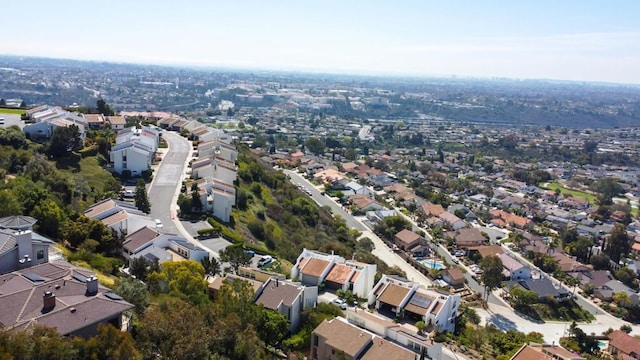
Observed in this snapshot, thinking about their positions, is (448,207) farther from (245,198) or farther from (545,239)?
(245,198)

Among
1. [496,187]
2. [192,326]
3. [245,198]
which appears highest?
[192,326]

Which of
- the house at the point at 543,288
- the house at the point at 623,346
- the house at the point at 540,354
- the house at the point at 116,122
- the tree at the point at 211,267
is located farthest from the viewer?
the house at the point at 116,122

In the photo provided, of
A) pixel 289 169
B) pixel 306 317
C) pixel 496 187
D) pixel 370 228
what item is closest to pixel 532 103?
pixel 496 187

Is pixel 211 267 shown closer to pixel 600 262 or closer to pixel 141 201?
pixel 141 201

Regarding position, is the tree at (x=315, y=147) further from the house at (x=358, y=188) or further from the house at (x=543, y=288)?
the house at (x=543, y=288)

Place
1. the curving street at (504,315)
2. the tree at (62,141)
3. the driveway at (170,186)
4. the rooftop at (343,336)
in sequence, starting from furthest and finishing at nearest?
the tree at (62,141)
the curving street at (504,315)
the driveway at (170,186)
the rooftop at (343,336)

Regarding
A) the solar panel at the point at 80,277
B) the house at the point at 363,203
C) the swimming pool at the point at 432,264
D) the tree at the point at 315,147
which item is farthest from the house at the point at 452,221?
the solar panel at the point at 80,277

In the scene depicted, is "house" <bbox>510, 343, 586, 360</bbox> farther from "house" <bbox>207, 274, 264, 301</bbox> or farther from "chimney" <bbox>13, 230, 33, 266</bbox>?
"chimney" <bbox>13, 230, 33, 266</bbox>
